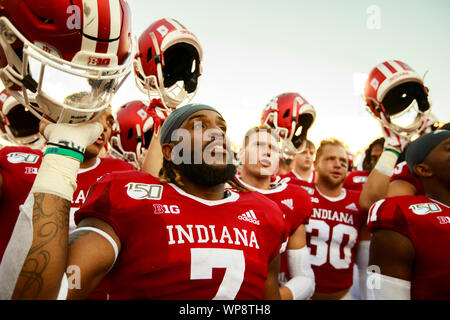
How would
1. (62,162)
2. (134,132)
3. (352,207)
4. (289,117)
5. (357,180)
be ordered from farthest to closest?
(357,180) < (134,132) < (289,117) < (352,207) < (62,162)

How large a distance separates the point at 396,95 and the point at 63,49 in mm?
3023

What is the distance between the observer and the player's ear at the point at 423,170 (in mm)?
2408

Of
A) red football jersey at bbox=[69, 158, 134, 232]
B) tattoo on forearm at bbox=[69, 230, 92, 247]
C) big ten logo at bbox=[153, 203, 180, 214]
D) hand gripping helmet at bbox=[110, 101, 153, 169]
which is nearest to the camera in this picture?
tattoo on forearm at bbox=[69, 230, 92, 247]

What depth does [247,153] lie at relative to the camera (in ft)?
11.0

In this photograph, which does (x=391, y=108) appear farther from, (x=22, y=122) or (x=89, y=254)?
(x=22, y=122)

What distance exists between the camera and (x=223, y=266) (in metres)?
1.58

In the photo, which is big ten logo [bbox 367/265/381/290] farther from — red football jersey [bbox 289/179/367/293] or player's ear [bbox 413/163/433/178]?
red football jersey [bbox 289/179/367/293]

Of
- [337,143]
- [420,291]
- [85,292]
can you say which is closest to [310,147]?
[337,143]

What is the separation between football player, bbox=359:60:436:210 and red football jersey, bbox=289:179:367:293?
0.35 metres

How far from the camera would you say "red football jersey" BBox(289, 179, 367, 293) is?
3297mm

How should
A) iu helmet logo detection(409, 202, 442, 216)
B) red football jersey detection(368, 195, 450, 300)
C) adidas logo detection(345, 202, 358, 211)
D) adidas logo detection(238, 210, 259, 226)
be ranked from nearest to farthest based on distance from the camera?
1. adidas logo detection(238, 210, 259, 226)
2. red football jersey detection(368, 195, 450, 300)
3. iu helmet logo detection(409, 202, 442, 216)
4. adidas logo detection(345, 202, 358, 211)

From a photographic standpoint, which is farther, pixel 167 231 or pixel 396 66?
pixel 396 66

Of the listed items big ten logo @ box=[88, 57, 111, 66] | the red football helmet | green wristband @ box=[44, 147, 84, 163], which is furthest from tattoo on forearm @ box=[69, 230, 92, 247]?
the red football helmet

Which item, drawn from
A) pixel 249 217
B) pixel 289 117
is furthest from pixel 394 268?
pixel 289 117
